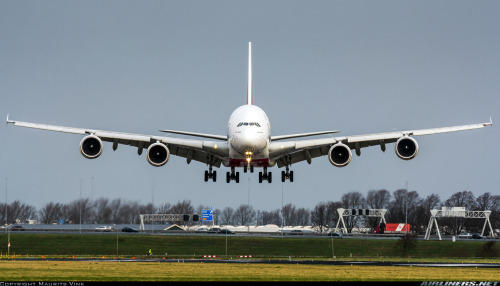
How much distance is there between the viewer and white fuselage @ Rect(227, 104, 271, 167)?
58.8 meters

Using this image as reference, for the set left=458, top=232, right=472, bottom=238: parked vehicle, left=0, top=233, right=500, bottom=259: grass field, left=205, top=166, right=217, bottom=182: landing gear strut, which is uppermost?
left=205, top=166, right=217, bottom=182: landing gear strut

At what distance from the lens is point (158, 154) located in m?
61.8

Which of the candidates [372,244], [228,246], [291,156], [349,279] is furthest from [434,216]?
[349,279]

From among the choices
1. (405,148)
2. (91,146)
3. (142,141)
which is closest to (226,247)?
(142,141)

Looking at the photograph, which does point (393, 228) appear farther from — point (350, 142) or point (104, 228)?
point (350, 142)

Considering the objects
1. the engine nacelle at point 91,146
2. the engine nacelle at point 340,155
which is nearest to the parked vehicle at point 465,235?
the engine nacelle at point 340,155

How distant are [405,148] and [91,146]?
23115 millimetres

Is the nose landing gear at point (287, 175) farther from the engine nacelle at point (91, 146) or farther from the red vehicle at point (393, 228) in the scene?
the red vehicle at point (393, 228)

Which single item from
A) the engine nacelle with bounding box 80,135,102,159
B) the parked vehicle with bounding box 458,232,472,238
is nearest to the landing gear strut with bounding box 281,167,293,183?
the engine nacelle with bounding box 80,135,102,159

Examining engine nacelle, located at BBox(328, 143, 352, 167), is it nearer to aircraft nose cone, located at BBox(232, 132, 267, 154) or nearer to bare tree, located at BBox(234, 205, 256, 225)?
aircraft nose cone, located at BBox(232, 132, 267, 154)

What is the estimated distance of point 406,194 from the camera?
156750 mm

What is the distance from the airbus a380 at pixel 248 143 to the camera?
5947 cm

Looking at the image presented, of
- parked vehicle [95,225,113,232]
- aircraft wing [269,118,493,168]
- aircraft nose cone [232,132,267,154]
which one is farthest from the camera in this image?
parked vehicle [95,225,113,232]

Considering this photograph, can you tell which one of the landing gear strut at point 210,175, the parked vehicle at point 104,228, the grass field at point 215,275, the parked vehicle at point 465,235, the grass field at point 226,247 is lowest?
the grass field at point 215,275
